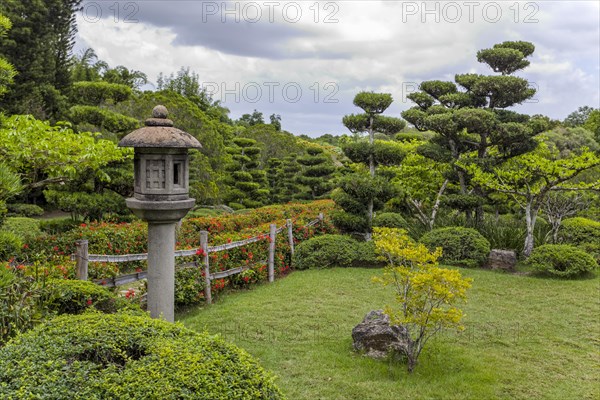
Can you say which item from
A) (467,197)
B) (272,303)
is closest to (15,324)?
(272,303)

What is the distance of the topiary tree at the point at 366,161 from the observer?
12125mm

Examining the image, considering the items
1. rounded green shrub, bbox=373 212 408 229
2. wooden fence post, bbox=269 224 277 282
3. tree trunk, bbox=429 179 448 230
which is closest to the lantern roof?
wooden fence post, bbox=269 224 277 282

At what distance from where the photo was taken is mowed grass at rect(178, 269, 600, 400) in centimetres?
502

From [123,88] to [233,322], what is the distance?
829 centimetres

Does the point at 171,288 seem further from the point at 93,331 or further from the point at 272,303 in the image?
the point at 272,303

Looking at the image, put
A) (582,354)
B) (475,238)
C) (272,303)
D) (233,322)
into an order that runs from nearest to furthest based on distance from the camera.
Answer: (582,354)
(233,322)
(272,303)
(475,238)

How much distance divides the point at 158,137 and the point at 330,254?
6873mm

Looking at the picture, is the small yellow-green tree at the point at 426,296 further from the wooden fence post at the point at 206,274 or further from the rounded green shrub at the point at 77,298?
the wooden fence post at the point at 206,274

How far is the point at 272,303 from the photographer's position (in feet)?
26.2

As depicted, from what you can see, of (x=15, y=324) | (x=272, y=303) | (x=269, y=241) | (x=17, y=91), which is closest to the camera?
(x=15, y=324)

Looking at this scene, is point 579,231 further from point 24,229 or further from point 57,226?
point 24,229

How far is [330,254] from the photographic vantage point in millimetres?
10836

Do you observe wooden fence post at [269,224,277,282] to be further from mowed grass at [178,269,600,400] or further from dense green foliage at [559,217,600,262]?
dense green foliage at [559,217,600,262]

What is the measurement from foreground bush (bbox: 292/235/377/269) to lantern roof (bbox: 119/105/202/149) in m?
Result: 6.42
